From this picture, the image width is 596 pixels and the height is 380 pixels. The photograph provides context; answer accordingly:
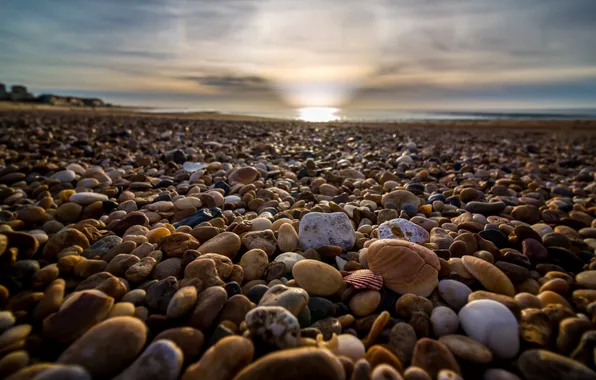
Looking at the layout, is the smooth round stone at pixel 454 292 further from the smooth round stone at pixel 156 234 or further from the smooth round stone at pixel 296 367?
the smooth round stone at pixel 156 234

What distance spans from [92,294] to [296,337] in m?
0.89

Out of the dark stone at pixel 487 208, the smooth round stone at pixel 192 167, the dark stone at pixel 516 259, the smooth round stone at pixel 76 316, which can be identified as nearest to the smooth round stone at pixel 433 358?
the dark stone at pixel 516 259

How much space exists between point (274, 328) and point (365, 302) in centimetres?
52

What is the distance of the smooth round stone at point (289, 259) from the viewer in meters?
1.73

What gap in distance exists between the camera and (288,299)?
1.35m

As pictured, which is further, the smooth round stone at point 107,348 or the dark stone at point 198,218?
the dark stone at point 198,218

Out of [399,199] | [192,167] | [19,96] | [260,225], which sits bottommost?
[260,225]

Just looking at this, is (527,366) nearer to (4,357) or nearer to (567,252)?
(567,252)

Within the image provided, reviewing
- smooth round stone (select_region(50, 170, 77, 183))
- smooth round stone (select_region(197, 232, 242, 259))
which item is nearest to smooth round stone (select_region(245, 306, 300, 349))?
smooth round stone (select_region(197, 232, 242, 259))

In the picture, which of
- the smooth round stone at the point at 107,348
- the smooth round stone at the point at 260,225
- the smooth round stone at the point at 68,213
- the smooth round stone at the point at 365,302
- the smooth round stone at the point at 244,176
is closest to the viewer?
the smooth round stone at the point at 107,348

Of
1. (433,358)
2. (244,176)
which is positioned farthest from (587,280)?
(244,176)

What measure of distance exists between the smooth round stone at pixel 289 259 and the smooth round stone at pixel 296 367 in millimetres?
733

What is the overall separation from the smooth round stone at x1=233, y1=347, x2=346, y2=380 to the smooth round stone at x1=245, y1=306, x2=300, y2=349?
11cm

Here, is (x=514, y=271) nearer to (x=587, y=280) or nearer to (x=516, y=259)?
(x=516, y=259)
